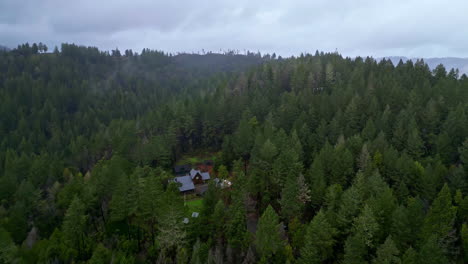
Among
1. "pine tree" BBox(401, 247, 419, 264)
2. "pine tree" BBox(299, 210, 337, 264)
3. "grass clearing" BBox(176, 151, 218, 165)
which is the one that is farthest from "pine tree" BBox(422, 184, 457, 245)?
"grass clearing" BBox(176, 151, 218, 165)

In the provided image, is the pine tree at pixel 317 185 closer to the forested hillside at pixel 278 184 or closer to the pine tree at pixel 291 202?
the forested hillside at pixel 278 184

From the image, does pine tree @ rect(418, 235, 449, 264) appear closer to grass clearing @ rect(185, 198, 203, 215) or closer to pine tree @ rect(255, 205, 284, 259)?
pine tree @ rect(255, 205, 284, 259)

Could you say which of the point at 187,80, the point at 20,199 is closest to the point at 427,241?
the point at 20,199

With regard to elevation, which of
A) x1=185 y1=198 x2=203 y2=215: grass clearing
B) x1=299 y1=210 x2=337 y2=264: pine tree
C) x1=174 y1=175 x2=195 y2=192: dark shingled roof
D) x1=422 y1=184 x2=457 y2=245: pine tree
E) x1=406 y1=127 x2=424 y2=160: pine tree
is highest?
x1=406 y1=127 x2=424 y2=160: pine tree

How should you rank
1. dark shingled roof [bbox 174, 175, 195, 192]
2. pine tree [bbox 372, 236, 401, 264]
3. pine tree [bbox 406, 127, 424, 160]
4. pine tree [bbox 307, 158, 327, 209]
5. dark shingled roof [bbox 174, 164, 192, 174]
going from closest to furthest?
1. pine tree [bbox 372, 236, 401, 264]
2. pine tree [bbox 307, 158, 327, 209]
3. pine tree [bbox 406, 127, 424, 160]
4. dark shingled roof [bbox 174, 175, 195, 192]
5. dark shingled roof [bbox 174, 164, 192, 174]

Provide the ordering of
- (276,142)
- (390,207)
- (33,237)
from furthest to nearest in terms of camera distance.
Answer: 1. (276,142)
2. (33,237)
3. (390,207)

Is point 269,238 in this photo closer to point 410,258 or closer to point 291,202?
point 291,202

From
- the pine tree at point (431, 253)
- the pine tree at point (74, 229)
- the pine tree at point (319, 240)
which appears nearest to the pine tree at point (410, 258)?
the pine tree at point (431, 253)

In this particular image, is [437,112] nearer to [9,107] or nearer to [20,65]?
[9,107]
